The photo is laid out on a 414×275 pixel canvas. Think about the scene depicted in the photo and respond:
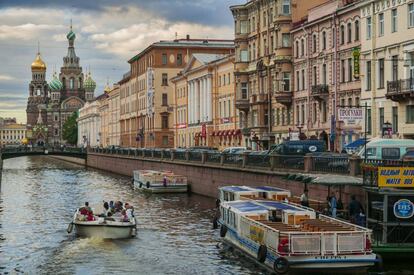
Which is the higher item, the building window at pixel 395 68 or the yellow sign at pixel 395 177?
the building window at pixel 395 68

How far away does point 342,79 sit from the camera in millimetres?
65500

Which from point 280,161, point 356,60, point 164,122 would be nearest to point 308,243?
point 280,161

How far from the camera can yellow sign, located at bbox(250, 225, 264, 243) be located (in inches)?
1228

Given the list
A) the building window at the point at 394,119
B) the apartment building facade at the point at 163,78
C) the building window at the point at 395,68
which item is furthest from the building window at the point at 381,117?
the apartment building facade at the point at 163,78

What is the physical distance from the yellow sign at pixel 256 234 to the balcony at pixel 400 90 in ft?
76.2

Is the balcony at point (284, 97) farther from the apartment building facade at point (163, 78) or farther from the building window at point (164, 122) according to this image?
the building window at point (164, 122)

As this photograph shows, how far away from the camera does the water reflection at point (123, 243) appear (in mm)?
33281

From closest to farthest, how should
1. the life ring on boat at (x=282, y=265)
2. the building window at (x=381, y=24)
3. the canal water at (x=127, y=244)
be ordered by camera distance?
the life ring on boat at (x=282, y=265) < the canal water at (x=127, y=244) < the building window at (x=381, y=24)

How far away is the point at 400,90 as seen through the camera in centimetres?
5384

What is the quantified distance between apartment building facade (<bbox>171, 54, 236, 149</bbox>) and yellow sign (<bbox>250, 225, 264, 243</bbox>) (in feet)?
195

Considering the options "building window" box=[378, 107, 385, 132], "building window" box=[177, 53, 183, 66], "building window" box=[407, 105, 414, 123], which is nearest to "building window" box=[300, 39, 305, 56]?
"building window" box=[378, 107, 385, 132]

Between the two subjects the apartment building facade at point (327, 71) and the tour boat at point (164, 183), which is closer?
the apartment building facade at point (327, 71)

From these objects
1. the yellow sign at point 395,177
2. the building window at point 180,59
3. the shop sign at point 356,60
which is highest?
the building window at point 180,59

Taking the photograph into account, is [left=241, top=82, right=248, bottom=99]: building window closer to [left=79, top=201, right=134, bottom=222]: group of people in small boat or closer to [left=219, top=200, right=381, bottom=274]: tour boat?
[left=79, top=201, right=134, bottom=222]: group of people in small boat
